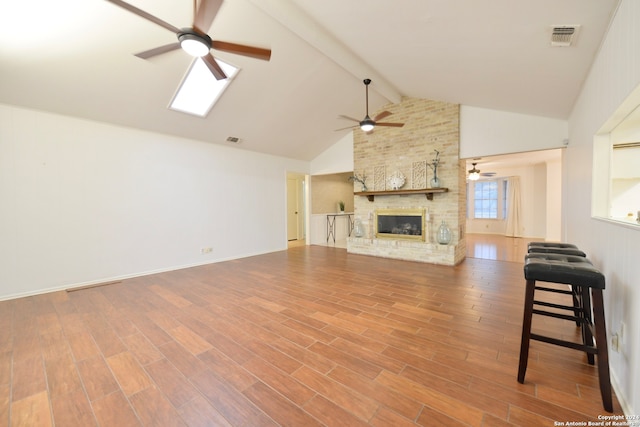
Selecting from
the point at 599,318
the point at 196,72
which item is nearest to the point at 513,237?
the point at 599,318

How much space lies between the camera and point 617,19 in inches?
69.5

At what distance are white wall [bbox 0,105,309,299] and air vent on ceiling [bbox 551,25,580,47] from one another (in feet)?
17.9

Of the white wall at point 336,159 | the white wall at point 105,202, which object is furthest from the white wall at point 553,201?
the white wall at point 105,202

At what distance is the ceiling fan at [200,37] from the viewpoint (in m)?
1.81

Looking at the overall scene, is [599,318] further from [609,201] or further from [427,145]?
[427,145]

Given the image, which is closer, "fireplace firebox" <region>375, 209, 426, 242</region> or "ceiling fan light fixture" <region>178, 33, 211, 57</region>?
"ceiling fan light fixture" <region>178, 33, 211, 57</region>

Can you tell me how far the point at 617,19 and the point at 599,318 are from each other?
79.4 inches

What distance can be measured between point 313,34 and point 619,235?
3556 mm

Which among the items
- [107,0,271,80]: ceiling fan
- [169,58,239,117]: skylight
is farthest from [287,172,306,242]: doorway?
[107,0,271,80]: ceiling fan

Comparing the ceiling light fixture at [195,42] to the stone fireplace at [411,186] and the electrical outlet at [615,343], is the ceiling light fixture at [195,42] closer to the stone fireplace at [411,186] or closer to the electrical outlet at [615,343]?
the electrical outlet at [615,343]

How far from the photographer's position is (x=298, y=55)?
3857 millimetres

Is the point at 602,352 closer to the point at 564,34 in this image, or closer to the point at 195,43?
the point at 564,34

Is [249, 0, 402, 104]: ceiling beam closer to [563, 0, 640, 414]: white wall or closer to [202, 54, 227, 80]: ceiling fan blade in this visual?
[202, 54, 227, 80]: ceiling fan blade

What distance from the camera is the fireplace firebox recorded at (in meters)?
5.68
